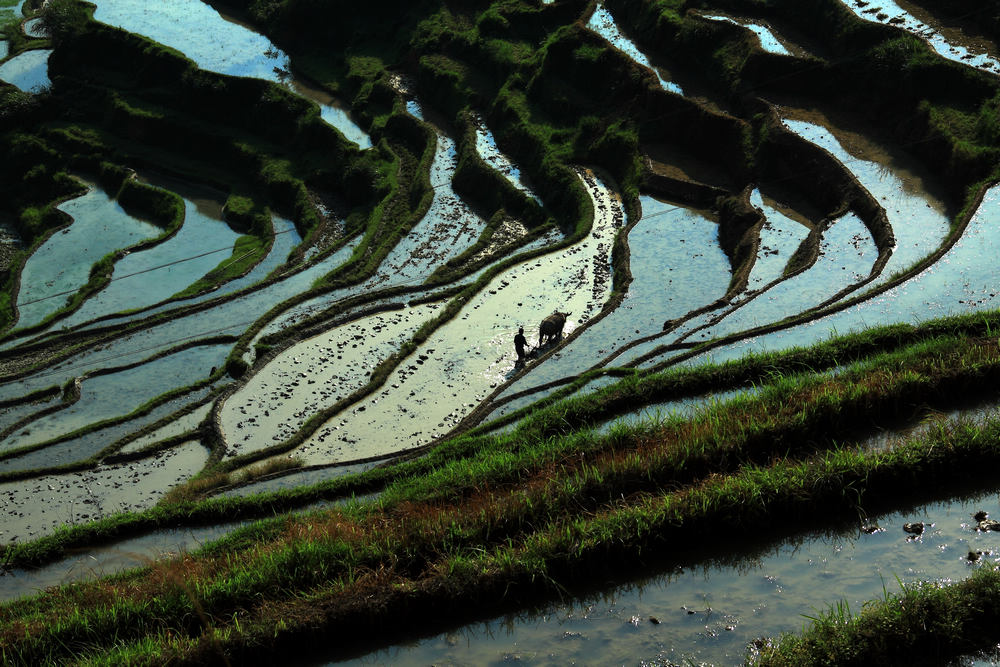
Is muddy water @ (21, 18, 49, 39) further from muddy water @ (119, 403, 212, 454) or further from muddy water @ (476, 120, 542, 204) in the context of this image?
muddy water @ (119, 403, 212, 454)

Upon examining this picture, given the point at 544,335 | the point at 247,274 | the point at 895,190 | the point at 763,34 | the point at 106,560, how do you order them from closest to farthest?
1. the point at 106,560
2. the point at 544,335
3. the point at 895,190
4. the point at 247,274
5. the point at 763,34

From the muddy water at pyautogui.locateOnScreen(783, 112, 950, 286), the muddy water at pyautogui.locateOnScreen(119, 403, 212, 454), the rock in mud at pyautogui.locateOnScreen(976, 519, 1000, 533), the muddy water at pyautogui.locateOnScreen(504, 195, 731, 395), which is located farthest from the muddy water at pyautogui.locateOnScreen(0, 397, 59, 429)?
the rock in mud at pyautogui.locateOnScreen(976, 519, 1000, 533)

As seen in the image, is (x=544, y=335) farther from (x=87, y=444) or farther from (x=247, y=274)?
(x=247, y=274)

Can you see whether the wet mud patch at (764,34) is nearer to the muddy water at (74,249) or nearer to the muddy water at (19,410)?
the muddy water at (74,249)

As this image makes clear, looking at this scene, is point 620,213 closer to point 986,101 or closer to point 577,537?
point 986,101

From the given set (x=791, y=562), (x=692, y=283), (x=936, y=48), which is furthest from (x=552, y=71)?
(x=791, y=562)

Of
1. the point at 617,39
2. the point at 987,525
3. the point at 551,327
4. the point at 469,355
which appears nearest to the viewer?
the point at 987,525

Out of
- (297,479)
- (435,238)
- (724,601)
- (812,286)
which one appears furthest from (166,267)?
(724,601)
